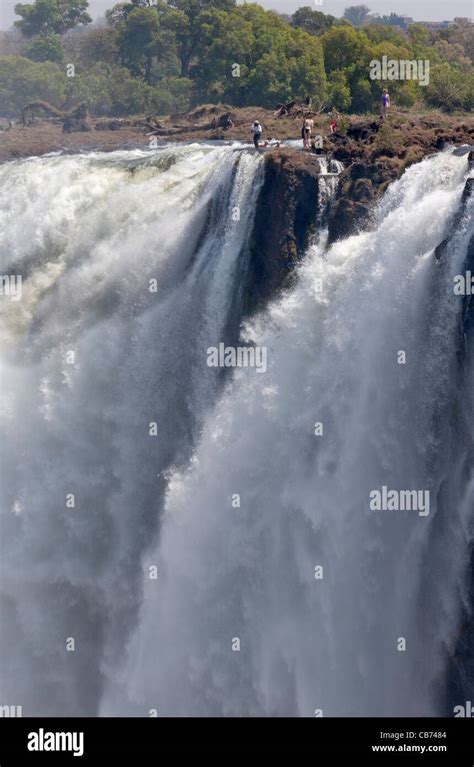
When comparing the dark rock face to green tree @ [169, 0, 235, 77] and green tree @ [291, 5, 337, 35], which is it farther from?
green tree @ [291, 5, 337, 35]

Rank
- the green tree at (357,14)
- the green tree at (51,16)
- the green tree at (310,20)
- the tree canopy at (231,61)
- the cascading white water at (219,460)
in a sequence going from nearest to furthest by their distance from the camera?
the cascading white water at (219,460), the tree canopy at (231,61), the green tree at (310,20), the green tree at (51,16), the green tree at (357,14)

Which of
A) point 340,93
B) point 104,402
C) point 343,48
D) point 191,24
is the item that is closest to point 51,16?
point 191,24

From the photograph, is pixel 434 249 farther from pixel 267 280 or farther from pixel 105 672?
pixel 105 672

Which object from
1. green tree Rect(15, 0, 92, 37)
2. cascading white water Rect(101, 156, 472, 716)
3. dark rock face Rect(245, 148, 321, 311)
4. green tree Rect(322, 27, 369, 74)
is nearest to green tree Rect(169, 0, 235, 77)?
green tree Rect(322, 27, 369, 74)

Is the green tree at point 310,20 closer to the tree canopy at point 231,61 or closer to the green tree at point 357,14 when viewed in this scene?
the tree canopy at point 231,61

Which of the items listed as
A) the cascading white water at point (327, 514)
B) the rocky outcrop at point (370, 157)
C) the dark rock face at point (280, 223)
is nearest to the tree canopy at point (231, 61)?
the rocky outcrop at point (370, 157)

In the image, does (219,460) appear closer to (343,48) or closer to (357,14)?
(343,48)
